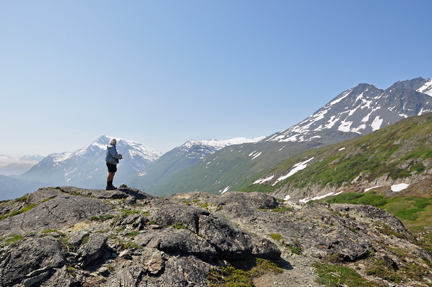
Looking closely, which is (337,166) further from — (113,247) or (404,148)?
(113,247)

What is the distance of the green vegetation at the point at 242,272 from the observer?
11.5m

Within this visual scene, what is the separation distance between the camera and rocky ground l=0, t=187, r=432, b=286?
9.80 m

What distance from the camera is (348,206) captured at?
28219 mm

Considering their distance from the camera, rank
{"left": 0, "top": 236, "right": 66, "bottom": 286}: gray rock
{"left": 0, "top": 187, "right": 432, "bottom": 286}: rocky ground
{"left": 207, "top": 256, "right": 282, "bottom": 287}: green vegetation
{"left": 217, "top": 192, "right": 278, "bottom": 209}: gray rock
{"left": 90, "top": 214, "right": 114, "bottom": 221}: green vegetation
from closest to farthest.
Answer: {"left": 0, "top": 236, "right": 66, "bottom": 286}: gray rock < {"left": 0, "top": 187, "right": 432, "bottom": 286}: rocky ground < {"left": 207, "top": 256, "right": 282, "bottom": 287}: green vegetation < {"left": 90, "top": 214, "right": 114, "bottom": 221}: green vegetation < {"left": 217, "top": 192, "right": 278, "bottom": 209}: gray rock

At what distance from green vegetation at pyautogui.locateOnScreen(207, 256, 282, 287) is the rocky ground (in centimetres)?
7

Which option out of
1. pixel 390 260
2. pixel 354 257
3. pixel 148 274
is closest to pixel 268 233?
pixel 354 257

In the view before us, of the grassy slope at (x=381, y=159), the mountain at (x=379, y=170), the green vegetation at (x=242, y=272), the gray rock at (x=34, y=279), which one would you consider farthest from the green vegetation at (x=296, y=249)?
the grassy slope at (x=381, y=159)

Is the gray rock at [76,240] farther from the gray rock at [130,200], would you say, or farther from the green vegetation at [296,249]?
the green vegetation at [296,249]

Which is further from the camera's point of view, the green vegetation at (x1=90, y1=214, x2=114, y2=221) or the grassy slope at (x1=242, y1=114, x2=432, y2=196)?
the grassy slope at (x1=242, y1=114, x2=432, y2=196)

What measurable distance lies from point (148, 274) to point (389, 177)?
109 m

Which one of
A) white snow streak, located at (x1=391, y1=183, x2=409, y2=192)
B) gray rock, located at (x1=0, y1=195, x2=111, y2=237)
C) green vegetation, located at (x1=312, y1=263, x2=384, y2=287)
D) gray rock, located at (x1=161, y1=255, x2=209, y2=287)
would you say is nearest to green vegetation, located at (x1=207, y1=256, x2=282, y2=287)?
gray rock, located at (x1=161, y1=255, x2=209, y2=287)

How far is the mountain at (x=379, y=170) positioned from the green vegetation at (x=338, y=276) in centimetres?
7170

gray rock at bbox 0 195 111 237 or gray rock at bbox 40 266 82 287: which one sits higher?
gray rock at bbox 0 195 111 237

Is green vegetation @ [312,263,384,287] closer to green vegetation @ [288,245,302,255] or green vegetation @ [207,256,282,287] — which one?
green vegetation @ [288,245,302,255]
